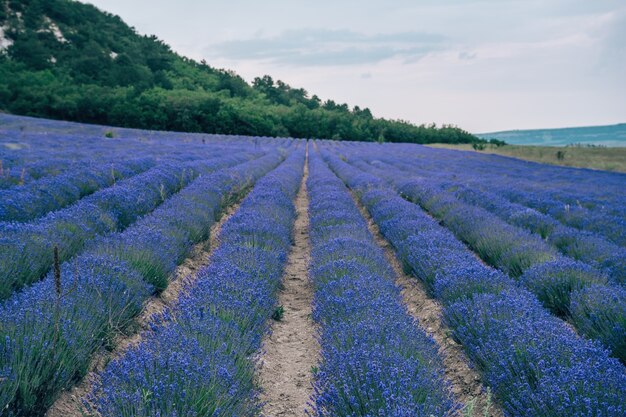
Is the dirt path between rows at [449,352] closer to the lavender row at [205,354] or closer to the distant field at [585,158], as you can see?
the lavender row at [205,354]

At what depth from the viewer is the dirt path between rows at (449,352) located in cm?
271

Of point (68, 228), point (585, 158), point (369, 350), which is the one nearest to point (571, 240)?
point (369, 350)

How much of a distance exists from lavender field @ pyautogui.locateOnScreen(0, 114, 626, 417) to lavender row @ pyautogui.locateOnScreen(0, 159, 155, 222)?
37 mm

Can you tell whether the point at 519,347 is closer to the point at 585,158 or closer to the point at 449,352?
the point at 449,352

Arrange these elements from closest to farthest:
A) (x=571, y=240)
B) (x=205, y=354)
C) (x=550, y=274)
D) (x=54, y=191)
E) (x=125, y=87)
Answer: (x=205, y=354)
(x=550, y=274)
(x=571, y=240)
(x=54, y=191)
(x=125, y=87)

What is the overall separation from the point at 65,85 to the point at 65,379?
49.6 metres

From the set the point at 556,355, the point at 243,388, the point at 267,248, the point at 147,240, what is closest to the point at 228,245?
the point at 267,248

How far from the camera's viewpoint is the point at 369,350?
246 cm

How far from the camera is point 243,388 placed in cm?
235

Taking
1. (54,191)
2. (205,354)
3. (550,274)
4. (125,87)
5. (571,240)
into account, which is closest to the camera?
(205,354)

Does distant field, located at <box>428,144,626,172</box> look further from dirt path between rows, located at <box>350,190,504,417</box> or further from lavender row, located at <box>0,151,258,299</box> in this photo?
lavender row, located at <box>0,151,258,299</box>

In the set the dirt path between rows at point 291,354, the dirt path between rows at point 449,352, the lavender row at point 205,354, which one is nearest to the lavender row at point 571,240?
the dirt path between rows at point 449,352

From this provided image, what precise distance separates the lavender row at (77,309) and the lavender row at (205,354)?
0.30m

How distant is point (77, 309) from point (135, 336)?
683 millimetres
